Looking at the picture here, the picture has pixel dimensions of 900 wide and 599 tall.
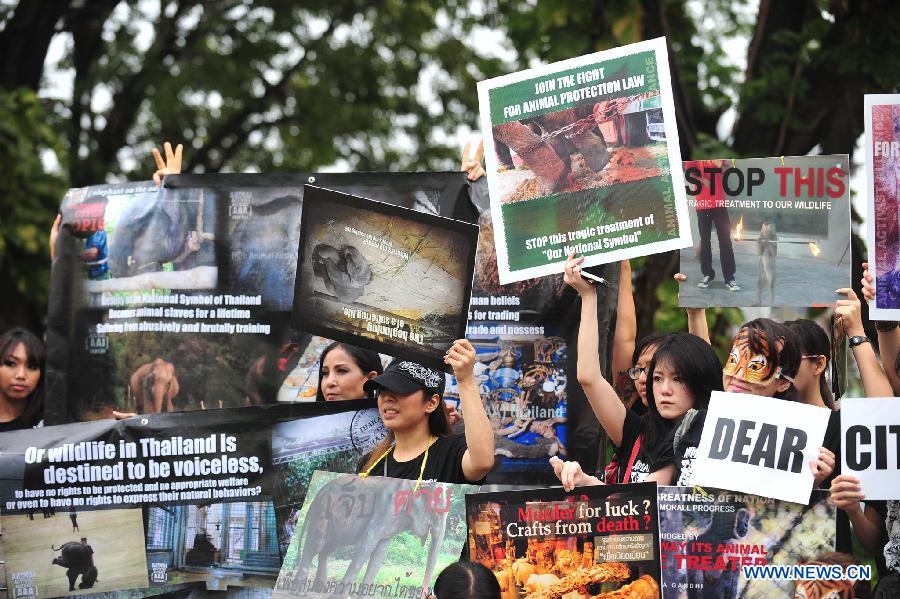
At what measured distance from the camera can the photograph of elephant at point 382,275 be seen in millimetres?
4871

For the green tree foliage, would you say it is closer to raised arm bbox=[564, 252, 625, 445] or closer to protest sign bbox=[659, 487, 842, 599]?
raised arm bbox=[564, 252, 625, 445]

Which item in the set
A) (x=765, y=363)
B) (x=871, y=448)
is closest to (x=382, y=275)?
(x=765, y=363)

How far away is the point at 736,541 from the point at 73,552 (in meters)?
2.60

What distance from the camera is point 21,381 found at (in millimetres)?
6016

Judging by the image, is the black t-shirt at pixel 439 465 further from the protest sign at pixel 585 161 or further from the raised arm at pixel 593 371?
the protest sign at pixel 585 161

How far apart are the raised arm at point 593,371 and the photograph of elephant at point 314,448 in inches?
37.9

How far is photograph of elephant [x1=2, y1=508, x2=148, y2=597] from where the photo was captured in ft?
16.4

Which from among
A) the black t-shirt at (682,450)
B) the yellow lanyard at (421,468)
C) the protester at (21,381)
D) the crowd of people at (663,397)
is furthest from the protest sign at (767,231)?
the protester at (21,381)

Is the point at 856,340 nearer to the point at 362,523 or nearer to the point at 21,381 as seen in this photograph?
the point at 362,523

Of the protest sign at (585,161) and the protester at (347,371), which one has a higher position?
the protest sign at (585,161)

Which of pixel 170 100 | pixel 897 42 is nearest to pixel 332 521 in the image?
pixel 897 42

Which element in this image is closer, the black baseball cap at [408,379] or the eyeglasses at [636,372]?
the black baseball cap at [408,379]

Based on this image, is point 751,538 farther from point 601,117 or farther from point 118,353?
point 118,353

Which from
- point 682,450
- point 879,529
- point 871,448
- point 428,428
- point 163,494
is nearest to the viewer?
point 871,448
